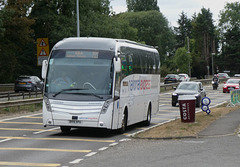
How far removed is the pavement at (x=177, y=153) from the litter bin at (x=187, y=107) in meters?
2.81

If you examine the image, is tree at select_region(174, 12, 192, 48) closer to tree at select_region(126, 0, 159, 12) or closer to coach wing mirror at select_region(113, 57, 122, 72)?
tree at select_region(126, 0, 159, 12)

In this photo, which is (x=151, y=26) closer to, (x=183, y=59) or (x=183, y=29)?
(x=183, y=59)

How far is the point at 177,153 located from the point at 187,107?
7221 mm

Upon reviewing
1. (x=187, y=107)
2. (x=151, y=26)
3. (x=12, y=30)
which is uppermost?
(x=151, y=26)

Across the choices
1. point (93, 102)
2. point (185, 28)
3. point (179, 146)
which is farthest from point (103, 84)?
point (185, 28)

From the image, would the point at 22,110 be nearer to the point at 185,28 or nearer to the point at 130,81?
the point at 130,81

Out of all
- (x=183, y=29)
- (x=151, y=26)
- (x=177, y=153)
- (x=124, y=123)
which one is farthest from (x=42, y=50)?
(x=183, y=29)

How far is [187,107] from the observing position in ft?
64.1

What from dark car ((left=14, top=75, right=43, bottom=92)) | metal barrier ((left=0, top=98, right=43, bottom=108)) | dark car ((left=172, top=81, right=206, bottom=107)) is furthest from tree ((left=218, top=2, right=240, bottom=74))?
metal barrier ((left=0, top=98, right=43, bottom=108))

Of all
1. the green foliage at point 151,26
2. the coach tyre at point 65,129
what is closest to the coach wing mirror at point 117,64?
the coach tyre at point 65,129

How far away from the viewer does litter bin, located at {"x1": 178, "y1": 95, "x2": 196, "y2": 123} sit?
1944 centimetres

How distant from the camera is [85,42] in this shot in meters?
17.4

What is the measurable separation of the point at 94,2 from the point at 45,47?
35120 millimetres

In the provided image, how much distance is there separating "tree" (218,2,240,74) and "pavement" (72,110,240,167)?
112m
